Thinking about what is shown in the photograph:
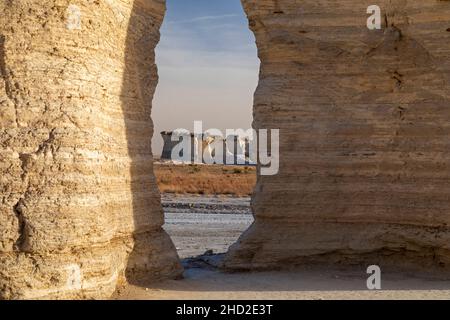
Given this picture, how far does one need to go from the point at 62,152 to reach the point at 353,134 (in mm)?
5774

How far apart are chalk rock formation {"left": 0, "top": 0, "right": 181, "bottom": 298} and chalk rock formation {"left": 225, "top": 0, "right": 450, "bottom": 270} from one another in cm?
351

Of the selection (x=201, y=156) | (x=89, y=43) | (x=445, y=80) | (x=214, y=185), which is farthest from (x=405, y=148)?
(x=201, y=156)

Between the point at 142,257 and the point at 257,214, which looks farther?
the point at 257,214

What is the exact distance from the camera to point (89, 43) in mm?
9531

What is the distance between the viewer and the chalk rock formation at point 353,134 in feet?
39.0

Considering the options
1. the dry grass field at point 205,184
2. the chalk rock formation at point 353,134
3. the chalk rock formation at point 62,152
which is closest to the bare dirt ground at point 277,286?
the chalk rock formation at point 353,134

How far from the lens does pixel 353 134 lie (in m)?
12.4

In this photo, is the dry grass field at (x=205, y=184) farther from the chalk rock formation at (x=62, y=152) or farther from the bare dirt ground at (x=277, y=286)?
the chalk rock formation at (x=62, y=152)

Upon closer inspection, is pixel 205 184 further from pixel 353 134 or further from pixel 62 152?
pixel 62 152

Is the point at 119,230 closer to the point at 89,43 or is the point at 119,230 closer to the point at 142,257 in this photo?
the point at 142,257

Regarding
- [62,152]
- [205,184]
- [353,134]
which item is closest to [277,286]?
[353,134]

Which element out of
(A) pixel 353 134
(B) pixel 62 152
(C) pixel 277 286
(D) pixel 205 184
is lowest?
(C) pixel 277 286

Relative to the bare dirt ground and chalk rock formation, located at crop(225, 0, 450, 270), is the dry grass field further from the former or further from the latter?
chalk rock formation, located at crop(225, 0, 450, 270)

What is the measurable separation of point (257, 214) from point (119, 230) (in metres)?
3.64
